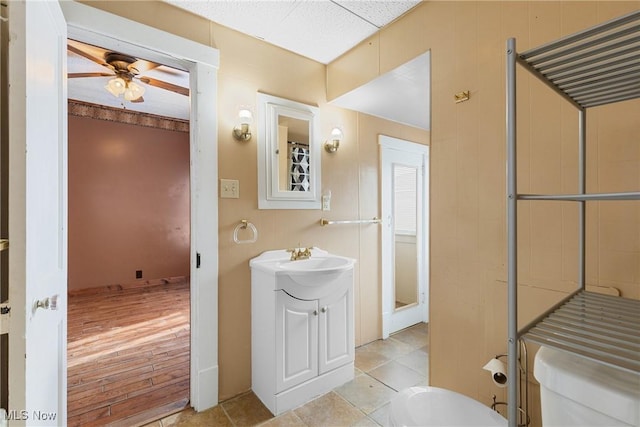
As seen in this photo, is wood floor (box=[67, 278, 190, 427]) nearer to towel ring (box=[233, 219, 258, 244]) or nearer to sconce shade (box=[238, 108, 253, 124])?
towel ring (box=[233, 219, 258, 244])

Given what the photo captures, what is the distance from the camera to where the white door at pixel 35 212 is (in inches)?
31.5

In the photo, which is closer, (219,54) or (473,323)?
(473,323)

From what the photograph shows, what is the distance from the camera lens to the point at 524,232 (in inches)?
50.3

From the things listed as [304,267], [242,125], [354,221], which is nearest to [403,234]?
[354,221]

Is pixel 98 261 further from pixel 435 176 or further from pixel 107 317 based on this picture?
pixel 435 176

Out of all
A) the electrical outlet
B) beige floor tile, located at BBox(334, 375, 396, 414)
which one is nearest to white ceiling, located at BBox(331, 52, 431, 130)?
the electrical outlet

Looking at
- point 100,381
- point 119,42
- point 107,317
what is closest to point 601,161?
point 119,42

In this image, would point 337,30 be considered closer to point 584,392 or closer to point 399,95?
point 399,95

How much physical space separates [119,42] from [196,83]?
0.41 metres

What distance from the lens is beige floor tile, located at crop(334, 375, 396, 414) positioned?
1.79 metres

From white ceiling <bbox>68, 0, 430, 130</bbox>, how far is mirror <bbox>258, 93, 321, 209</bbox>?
1.26 ft

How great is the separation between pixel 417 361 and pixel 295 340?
3.72 feet

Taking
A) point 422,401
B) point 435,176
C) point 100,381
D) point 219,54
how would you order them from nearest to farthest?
1. point 422,401
2. point 435,176
3. point 219,54
4. point 100,381

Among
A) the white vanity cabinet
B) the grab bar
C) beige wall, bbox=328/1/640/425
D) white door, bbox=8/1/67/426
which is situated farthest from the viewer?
the grab bar
